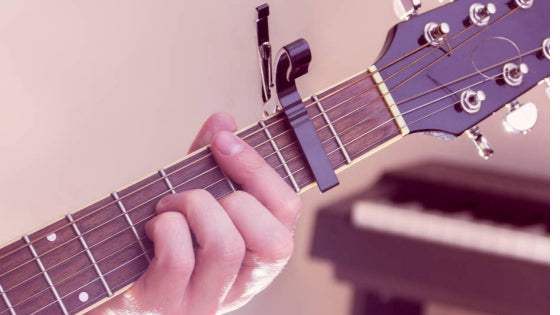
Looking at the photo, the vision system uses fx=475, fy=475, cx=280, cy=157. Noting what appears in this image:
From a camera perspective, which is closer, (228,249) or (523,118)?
(228,249)

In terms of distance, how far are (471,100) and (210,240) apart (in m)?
0.36

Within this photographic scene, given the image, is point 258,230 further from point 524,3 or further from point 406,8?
point 524,3

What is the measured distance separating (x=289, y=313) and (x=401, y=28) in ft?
2.95

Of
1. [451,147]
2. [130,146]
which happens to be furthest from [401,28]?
[451,147]

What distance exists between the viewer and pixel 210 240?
0.49m

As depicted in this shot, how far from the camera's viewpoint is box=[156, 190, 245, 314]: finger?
0.48m

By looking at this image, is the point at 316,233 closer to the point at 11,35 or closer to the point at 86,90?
the point at 86,90

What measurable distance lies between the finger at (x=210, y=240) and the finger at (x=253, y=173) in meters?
0.04

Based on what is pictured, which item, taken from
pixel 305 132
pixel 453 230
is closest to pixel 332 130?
pixel 305 132

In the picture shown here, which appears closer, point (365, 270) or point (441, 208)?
point (441, 208)

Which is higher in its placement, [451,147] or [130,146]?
[130,146]

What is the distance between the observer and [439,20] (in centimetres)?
60

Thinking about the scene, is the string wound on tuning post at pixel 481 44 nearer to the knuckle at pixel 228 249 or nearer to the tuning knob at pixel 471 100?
the tuning knob at pixel 471 100

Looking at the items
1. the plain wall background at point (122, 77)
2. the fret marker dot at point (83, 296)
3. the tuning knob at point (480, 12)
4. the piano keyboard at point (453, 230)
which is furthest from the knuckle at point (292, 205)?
the piano keyboard at point (453, 230)
